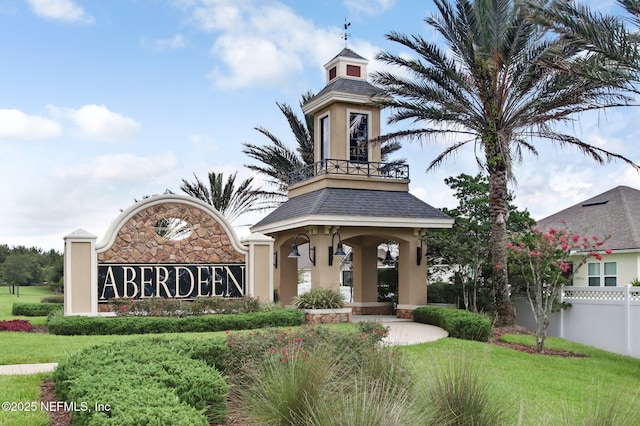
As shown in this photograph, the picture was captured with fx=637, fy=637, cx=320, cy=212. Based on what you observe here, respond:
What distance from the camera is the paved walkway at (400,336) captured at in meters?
10.0

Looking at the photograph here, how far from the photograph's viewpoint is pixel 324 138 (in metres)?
22.8

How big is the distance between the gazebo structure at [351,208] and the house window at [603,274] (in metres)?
7.86

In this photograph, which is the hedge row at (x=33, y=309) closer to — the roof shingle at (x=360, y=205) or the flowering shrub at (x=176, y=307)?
the flowering shrub at (x=176, y=307)

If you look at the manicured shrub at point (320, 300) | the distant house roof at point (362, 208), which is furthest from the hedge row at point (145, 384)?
the distant house roof at point (362, 208)

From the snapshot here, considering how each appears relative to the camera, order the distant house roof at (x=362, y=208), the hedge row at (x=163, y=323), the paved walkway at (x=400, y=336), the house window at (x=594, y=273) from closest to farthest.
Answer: the paved walkway at (x=400, y=336)
the hedge row at (x=163, y=323)
the distant house roof at (x=362, y=208)
the house window at (x=594, y=273)

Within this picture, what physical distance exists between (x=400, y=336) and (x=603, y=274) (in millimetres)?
13276

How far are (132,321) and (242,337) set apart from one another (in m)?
6.46

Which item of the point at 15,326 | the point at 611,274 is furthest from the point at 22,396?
the point at 611,274

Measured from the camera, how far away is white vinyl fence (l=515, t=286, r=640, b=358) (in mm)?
15922

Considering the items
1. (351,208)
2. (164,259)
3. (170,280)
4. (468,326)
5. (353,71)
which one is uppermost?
(353,71)

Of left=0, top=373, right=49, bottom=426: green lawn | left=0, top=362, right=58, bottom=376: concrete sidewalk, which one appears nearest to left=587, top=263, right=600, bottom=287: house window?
left=0, top=362, right=58, bottom=376: concrete sidewalk

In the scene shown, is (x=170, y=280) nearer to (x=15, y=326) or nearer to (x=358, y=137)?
(x=15, y=326)

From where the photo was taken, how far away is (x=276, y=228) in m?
21.6

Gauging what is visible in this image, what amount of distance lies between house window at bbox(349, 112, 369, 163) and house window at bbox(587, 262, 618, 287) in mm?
10216
